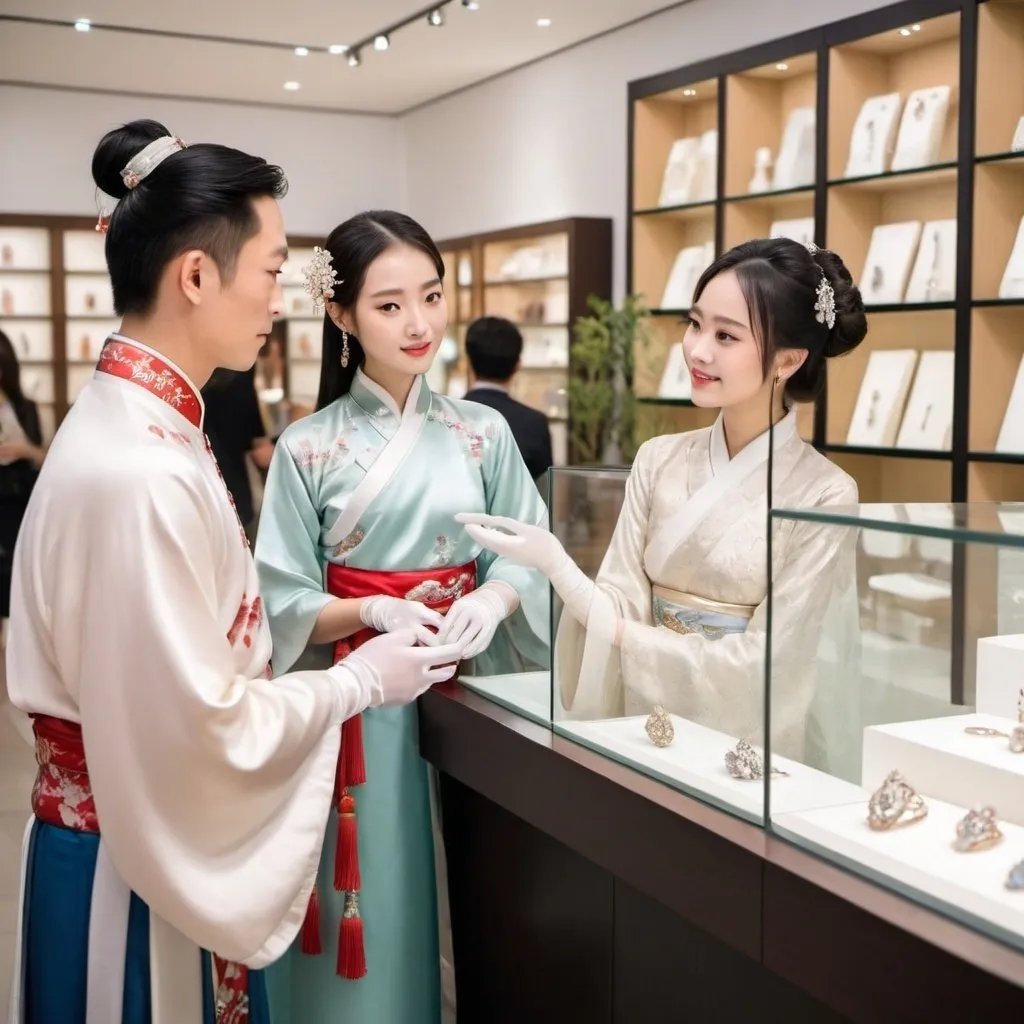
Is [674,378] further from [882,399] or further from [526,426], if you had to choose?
[526,426]

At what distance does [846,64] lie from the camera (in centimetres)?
539

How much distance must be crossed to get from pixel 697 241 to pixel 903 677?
212 inches

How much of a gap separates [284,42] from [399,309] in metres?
5.78

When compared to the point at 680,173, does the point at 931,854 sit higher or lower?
lower

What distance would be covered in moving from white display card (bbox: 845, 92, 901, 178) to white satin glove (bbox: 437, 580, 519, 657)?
3701mm

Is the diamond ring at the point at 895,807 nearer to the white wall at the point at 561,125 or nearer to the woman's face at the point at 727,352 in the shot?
the woman's face at the point at 727,352

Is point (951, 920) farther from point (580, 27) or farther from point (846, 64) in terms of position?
point (580, 27)

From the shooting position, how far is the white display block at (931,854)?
120 cm

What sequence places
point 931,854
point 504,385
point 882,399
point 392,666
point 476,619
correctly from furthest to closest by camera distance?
point 882,399, point 504,385, point 476,619, point 392,666, point 931,854

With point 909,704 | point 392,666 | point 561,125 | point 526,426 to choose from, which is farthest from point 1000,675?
point 561,125

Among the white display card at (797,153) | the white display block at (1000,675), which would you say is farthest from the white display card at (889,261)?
the white display block at (1000,675)

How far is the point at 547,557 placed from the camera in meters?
1.91

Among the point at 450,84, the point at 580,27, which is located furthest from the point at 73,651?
the point at 450,84

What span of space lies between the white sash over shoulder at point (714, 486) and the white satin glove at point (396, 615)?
352 mm
